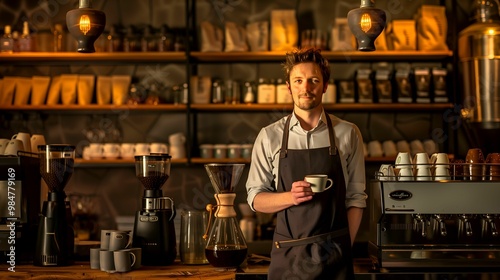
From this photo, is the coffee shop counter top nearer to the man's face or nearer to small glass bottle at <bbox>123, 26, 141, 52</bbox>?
the man's face

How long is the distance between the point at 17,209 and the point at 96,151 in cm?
196

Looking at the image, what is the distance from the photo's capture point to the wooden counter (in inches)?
104

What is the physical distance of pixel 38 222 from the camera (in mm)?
→ 2979

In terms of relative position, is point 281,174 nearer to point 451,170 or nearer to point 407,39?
point 451,170

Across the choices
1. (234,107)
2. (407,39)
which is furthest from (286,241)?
(407,39)

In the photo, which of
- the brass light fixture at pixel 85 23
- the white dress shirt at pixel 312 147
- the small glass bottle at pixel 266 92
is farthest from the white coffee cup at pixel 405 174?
the small glass bottle at pixel 266 92

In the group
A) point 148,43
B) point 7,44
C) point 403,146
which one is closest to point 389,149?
point 403,146

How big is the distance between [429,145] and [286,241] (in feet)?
8.90

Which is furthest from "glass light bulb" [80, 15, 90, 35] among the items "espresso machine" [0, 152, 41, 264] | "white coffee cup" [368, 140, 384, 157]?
"white coffee cup" [368, 140, 384, 157]

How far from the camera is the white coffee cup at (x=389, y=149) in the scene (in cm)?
494

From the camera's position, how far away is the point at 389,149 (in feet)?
16.2

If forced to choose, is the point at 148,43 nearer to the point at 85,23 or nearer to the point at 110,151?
the point at 110,151

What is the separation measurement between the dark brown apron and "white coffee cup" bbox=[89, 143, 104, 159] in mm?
2667

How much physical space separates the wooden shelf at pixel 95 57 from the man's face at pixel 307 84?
101 inches
